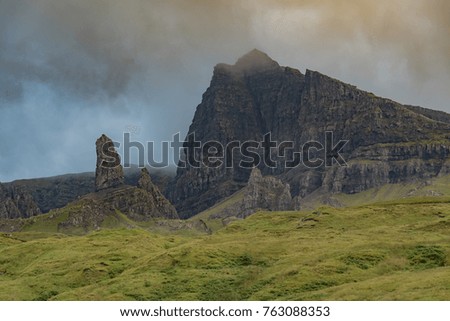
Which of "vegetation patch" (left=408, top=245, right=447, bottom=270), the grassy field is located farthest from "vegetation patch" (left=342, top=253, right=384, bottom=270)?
"vegetation patch" (left=408, top=245, right=447, bottom=270)

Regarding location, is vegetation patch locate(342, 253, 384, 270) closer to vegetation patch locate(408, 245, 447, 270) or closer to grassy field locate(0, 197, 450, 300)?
grassy field locate(0, 197, 450, 300)

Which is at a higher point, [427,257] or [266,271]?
[427,257]

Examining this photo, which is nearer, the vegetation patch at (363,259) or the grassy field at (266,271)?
the grassy field at (266,271)

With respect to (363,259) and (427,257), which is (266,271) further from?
(427,257)

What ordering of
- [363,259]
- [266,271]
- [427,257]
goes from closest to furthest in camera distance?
1. [427,257]
2. [363,259]
3. [266,271]

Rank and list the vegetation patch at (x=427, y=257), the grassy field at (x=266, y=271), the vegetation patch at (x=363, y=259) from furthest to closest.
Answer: the vegetation patch at (x=363, y=259), the vegetation patch at (x=427, y=257), the grassy field at (x=266, y=271)


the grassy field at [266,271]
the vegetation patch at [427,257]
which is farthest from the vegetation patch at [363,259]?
the vegetation patch at [427,257]

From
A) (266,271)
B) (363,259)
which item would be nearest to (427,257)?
(363,259)

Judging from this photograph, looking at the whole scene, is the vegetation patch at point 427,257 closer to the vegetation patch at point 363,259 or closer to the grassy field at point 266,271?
the grassy field at point 266,271

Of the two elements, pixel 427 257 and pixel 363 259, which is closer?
pixel 427 257
